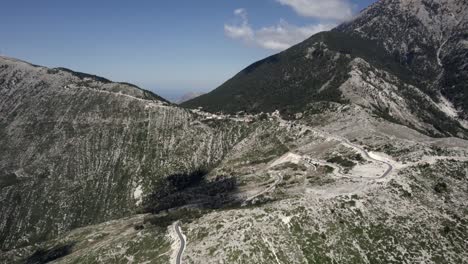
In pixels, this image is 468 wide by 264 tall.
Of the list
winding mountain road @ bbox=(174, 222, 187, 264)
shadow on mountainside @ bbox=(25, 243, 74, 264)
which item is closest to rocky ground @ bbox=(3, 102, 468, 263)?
shadow on mountainside @ bbox=(25, 243, 74, 264)

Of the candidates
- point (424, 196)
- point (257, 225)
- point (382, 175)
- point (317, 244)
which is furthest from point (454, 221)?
point (257, 225)

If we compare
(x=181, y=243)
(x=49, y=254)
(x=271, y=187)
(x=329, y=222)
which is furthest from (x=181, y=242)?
(x=49, y=254)

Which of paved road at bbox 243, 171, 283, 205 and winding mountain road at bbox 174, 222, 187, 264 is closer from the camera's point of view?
winding mountain road at bbox 174, 222, 187, 264

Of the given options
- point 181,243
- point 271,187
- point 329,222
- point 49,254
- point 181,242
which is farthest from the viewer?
point 271,187

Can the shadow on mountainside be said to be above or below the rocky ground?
below

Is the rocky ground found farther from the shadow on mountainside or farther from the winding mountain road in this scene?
the winding mountain road

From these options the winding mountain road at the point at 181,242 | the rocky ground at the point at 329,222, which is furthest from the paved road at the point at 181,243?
the rocky ground at the point at 329,222

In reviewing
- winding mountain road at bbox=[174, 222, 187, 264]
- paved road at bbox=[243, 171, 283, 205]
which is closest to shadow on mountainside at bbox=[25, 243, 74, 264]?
winding mountain road at bbox=[174, 222, 187, 264]

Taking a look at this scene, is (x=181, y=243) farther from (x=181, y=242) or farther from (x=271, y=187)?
(x=271, y=187)

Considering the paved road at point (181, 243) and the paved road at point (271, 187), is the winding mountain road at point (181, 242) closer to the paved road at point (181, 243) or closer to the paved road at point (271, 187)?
the paved road at point (181, 243)

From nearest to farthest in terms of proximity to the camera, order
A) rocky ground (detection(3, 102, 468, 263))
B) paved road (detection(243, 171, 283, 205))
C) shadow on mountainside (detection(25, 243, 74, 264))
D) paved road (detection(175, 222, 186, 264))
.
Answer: rocky ground (detection(3, 102, 468, 263)), paved road (detection(175, 222, 186, 264)), shadow on mountainside (detection(25, 243, 74, 264)), paved road (detection(243, 171, 283, 205))

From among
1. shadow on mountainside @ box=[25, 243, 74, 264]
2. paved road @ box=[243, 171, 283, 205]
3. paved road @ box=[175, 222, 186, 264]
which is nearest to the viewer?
paved road @ box=[175, 222, 186, 264]
